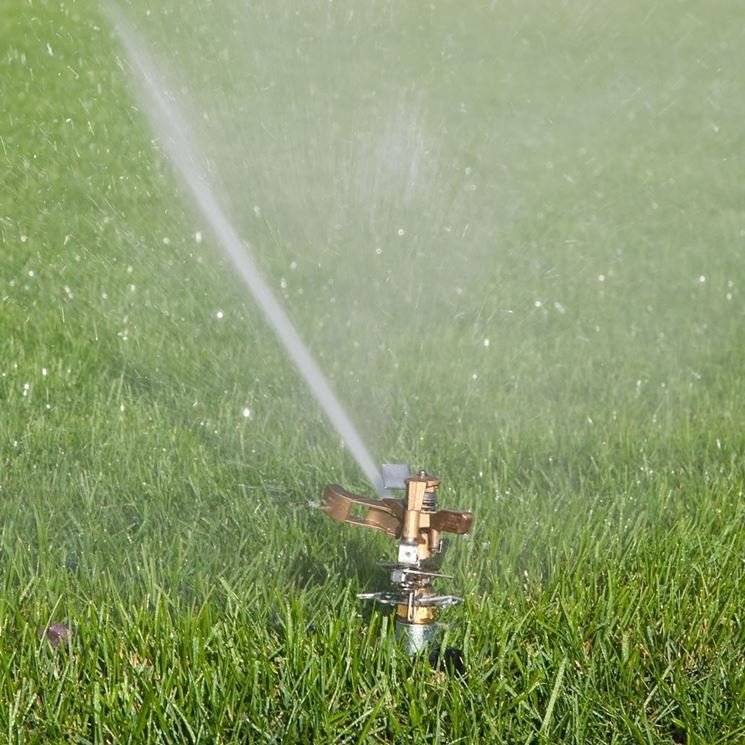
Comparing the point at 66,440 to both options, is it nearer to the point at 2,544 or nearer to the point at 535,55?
the point at 2,544

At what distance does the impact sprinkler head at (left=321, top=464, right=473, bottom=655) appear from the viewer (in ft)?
7.25

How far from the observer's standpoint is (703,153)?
8352 millimetres

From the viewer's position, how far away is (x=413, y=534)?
2232 mm

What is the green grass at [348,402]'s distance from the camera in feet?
7.28

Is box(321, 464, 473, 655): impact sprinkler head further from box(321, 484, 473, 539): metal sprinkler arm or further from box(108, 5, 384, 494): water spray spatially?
box(108, 5, 384, 494): water spray

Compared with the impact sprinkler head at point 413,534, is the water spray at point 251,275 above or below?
above

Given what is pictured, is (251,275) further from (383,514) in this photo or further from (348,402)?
(383,514)

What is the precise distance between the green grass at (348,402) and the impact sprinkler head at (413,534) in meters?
0.06

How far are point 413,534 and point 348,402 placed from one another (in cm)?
153

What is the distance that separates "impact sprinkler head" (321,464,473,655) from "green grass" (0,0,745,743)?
56 millimetres

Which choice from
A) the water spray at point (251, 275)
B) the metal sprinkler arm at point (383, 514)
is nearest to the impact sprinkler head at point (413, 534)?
the metal sprinkler arm at point (383, 514)

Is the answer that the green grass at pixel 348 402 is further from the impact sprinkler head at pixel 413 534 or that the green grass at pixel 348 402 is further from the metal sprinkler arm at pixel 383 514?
the metal sprinkler arm at pixel 383 514

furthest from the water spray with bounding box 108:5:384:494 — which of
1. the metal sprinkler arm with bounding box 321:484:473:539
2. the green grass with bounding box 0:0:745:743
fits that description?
the metal sprinkler arm with bounding box 321:484:473:539

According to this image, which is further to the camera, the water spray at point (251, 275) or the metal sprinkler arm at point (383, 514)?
the water spray at point (251, 275)
